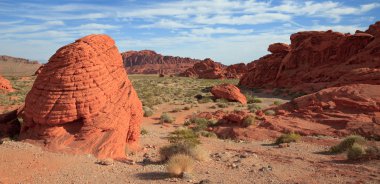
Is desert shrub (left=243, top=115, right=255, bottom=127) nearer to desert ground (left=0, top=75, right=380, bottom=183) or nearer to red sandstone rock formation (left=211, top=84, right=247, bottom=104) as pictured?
desert ground (left=0, top=75, right=380, bottom=183)

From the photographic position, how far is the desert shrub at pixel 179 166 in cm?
799

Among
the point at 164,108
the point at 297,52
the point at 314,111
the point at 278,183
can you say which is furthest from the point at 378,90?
the point at 297,52

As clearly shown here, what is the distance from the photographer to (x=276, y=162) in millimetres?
10055

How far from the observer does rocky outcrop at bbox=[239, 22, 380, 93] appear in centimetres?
3662

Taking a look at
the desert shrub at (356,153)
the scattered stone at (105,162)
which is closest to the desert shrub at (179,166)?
the scattered stone at (105,162)

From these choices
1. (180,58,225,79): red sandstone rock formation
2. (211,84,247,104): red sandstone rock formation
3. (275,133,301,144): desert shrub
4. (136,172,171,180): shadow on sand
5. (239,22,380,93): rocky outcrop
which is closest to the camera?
(136,172,171,180): shadow on sand

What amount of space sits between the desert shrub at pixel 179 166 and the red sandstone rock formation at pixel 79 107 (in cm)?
244

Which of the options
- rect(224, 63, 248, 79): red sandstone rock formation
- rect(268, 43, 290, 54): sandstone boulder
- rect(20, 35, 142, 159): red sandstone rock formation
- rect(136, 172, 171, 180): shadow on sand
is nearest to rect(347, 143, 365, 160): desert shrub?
rect(136, 172, 171, 180): shadow on sand

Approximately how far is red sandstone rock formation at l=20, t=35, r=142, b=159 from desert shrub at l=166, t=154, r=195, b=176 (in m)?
2.44

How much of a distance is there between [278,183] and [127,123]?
19.1 ft

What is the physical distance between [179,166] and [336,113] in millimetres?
11247

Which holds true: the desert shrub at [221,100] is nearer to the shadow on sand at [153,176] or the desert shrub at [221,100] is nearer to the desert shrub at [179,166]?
the desert shrub at [179,166]

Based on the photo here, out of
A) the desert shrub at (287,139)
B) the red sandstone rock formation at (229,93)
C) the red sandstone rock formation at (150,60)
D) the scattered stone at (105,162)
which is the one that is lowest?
the desert shrub at (287,139)

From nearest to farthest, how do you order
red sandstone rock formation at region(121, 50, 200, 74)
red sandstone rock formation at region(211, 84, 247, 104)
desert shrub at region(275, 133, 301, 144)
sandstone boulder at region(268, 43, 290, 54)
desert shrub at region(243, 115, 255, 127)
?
1. desert shrub at region(275, 133, 301, 144)
2. desert shrub at region(243, 115, 255, 127)
3. red sandstone rock formation at region(211, 84, 247, 104)
4. sandstone boulder at region(268, 43, 290, 54)
5. red sandstone rock formation at region(121, 50, 200, 74)
